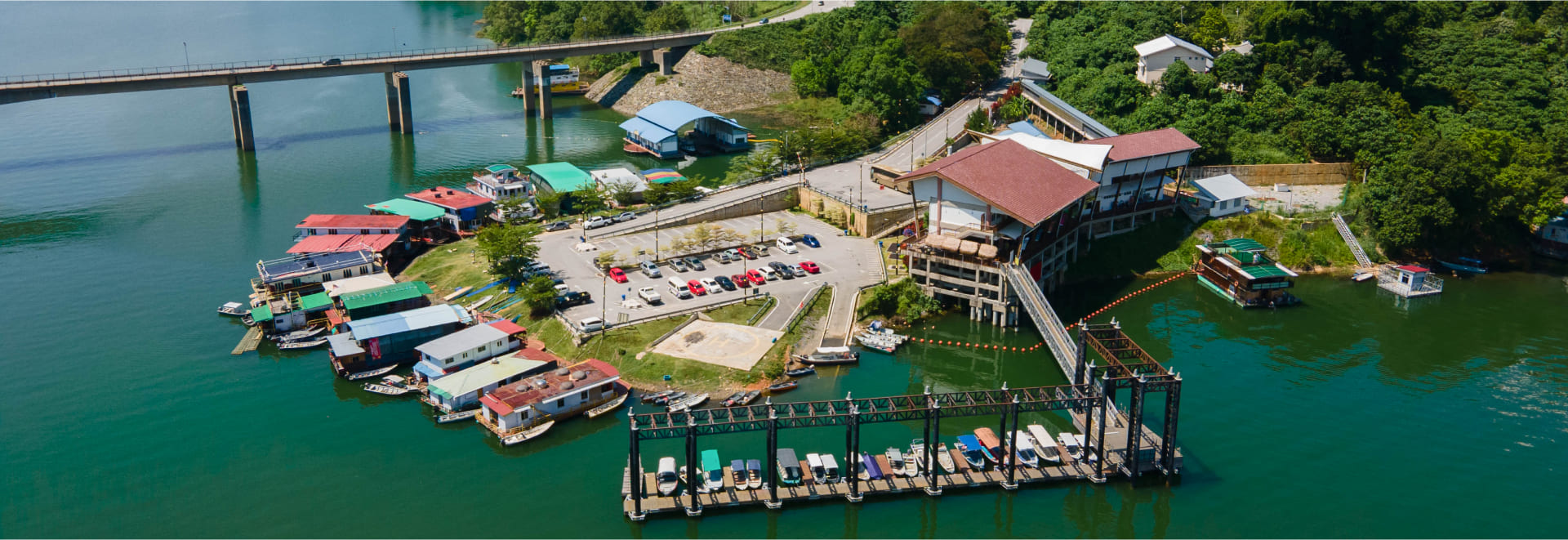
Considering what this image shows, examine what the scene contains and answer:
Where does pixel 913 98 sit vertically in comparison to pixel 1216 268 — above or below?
above

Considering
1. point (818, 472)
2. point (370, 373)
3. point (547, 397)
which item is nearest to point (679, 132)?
point (370, 373)

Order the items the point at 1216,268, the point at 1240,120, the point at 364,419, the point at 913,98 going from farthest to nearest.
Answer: the point at 913,98 < the point at 1240,120 < the point at 1216,268 < the point at 364,419

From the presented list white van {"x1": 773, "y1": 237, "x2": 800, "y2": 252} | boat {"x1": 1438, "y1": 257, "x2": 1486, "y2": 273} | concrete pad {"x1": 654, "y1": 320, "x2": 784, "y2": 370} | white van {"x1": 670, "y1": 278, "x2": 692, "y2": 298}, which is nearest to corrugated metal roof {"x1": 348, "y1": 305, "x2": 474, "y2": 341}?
white van {"x1": 670, "y1": 278, "x2": 692, "y2": 298}

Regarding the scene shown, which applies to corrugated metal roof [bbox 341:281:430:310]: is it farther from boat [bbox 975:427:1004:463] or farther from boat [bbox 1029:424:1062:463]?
boat [bbox 1029:424:1062:463]

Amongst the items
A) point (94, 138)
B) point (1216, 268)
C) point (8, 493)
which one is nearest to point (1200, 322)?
point (1216, 268)

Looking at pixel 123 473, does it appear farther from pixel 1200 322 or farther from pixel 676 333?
pixel 1200 322

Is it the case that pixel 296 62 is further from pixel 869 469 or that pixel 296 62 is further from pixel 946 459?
pixel 946 459

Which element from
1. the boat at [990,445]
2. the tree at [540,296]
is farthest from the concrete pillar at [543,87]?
the boat at [990,445]
